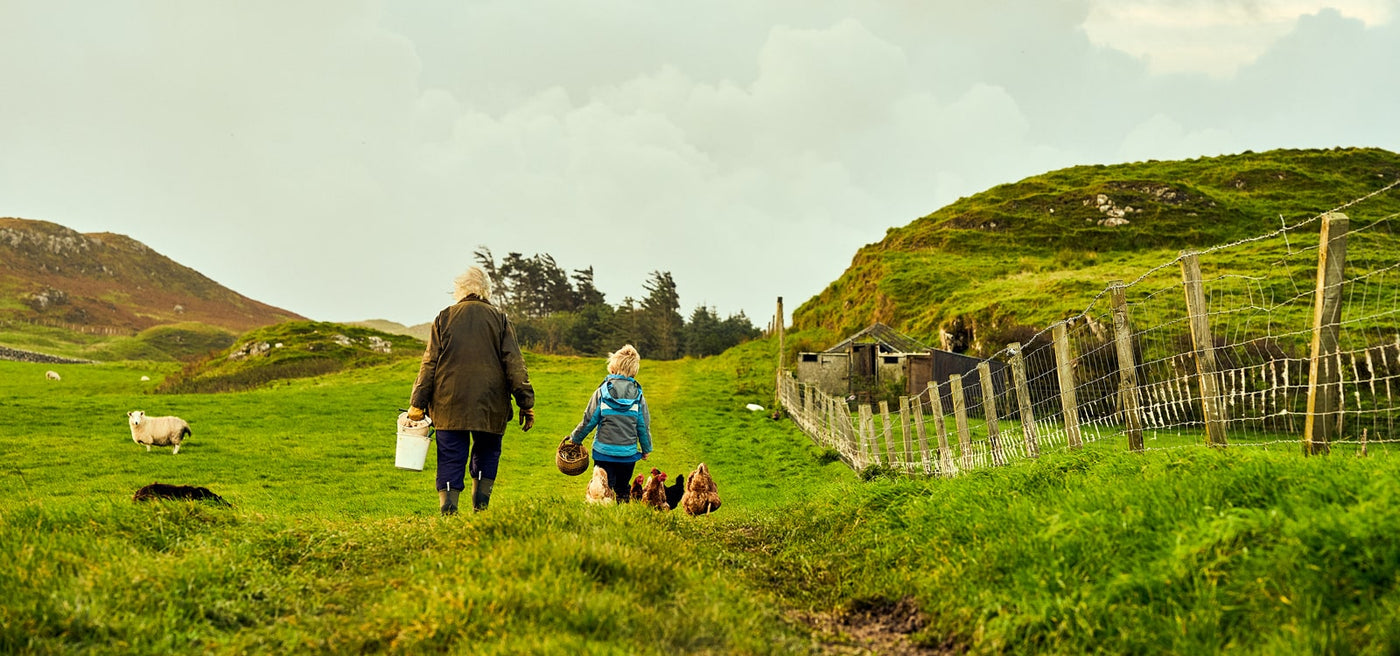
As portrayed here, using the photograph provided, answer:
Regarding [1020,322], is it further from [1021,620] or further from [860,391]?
[1021,620]

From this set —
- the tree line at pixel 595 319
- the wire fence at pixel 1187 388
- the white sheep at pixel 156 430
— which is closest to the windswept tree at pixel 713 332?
the tree line at pixel 595 319

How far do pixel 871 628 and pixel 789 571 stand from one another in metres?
1.39

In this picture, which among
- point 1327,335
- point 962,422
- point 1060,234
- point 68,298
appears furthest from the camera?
point 68,298

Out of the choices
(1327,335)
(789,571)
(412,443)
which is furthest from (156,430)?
(1327,335)

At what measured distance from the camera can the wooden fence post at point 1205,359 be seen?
644 centimetres

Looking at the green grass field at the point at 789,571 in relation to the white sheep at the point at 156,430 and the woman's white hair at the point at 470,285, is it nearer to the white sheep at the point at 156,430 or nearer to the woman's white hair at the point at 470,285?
the woman's white hair at the point at 470,285

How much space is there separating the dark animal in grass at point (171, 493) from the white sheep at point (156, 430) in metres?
13.4

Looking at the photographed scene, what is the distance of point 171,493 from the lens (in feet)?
21.4

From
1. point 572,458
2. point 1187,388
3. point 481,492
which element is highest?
point 1187,388

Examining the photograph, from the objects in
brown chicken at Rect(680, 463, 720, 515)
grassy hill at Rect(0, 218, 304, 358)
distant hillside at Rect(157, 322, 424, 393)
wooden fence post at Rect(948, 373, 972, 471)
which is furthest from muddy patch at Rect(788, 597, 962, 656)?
grassy hill at Rect(0, 218, 304, 358)

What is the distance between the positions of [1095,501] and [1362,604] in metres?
1.81

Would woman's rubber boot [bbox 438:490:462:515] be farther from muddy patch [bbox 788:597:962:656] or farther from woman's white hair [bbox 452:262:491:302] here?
muddy patch [bbox 788:597:962:656]

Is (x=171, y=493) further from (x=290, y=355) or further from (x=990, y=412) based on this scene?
(x=290, y=355)

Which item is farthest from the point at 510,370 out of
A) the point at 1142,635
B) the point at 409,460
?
the point at 1142,635
